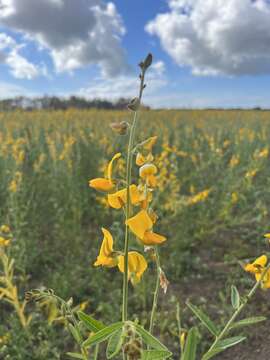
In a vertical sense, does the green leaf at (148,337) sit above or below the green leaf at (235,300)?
above

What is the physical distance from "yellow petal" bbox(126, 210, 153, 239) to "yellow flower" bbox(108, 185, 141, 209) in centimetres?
5

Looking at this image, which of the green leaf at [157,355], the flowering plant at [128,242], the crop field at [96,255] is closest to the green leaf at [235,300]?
the flowering plant at [128,242]

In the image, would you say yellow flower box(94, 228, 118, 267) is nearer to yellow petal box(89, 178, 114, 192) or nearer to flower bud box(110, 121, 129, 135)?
yellow petal box(89, 178, 114, 192)

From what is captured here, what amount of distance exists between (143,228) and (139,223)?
0.04 feet

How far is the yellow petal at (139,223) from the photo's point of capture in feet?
2.01

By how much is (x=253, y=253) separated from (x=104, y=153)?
213cm

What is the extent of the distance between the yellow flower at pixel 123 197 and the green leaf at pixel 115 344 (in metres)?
0.23

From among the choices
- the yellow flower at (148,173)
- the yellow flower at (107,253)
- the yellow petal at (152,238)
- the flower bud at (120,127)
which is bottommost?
the yellow flower at (107,253)

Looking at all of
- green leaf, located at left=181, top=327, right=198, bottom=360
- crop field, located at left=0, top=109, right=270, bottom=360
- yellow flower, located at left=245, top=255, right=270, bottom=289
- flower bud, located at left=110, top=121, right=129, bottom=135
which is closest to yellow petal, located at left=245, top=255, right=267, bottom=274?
yellow flower, located at left=245, top=255, right=270, bottom=289

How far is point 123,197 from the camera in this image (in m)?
0.67

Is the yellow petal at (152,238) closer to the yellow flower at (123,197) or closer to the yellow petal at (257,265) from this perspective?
the yellow flower at (123,197)

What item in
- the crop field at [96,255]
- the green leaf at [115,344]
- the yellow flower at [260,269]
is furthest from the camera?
the crop field at [96,255]

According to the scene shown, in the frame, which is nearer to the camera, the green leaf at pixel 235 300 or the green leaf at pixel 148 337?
the green leaf at pixel 148 337

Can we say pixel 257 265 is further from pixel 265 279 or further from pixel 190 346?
pixel 190 346
